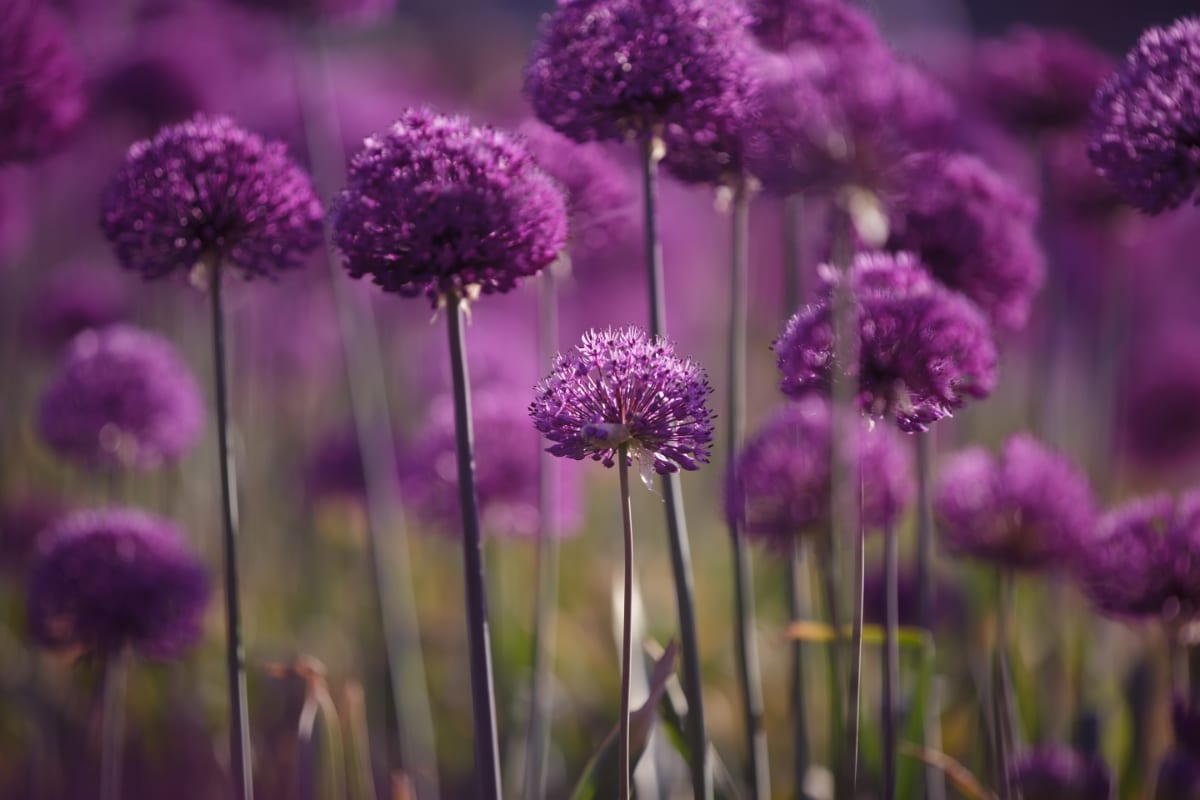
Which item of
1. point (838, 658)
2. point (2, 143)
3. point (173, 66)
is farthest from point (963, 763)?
point (173, 66)

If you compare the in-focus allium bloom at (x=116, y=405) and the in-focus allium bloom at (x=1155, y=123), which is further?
the in-focus allium bloom at (x=116, y=405)

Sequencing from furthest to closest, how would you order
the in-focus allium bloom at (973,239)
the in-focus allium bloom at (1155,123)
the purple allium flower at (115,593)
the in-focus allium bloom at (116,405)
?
the in-focus allium bloom at (116,405), the purple allium flower at (115,593), the in-focus allium bloom at (973,239), the in-focus allium bloom at (1155,123)

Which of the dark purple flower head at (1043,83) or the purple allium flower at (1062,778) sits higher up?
the dark purple flower head at (1043,83)

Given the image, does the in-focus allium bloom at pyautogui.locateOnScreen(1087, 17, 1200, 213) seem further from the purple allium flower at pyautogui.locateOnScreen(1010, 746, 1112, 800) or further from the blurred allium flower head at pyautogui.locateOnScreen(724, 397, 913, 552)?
the purple allium flower at pyautogui.locateOnScreen(1010, 746, 1112, 800)

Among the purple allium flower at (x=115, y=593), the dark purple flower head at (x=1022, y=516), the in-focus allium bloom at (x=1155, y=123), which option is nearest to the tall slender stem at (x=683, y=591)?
the in-focus allium bloom at (x=1155, y=123)

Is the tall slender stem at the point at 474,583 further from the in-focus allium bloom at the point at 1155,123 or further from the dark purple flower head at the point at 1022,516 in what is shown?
the dark purple flower head at the point at 1022,516

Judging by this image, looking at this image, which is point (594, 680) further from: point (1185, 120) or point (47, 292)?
point (1185, 120)

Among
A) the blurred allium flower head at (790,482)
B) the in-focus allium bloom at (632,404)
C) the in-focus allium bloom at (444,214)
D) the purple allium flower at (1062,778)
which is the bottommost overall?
the purple allium flower at (1062,778)
